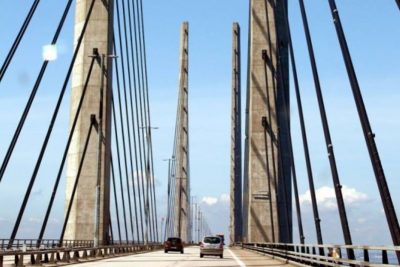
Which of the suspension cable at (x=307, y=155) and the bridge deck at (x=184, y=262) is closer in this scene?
the suspension cable at (x=307, y=155)

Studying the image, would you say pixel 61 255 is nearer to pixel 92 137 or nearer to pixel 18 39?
pixel 92 137

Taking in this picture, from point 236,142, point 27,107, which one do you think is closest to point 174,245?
point 27,107

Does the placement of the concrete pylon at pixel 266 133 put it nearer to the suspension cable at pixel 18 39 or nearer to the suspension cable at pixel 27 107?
the suspension cable at pixel 27 107

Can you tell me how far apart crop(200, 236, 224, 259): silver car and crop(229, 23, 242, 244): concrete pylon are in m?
59.6

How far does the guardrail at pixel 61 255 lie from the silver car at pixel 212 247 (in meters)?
5.34

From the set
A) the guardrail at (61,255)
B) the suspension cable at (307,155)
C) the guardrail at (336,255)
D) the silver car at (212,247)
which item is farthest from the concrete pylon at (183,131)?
the suspension cable at (307,155)

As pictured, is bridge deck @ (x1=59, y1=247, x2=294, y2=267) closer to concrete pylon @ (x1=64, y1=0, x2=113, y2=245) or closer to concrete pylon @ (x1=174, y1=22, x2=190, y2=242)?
concrete pylon @ (x1=64, y1=0, x2=113, y2=245)

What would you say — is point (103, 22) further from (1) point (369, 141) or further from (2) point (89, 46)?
(1) point (369, 141)

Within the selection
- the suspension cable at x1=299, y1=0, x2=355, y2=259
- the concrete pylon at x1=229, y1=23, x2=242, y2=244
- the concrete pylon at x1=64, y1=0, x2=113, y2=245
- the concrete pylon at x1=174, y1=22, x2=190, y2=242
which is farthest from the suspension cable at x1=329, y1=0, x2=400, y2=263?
the concrete pylon at x1=174, y1=22, x2=190, y2=242

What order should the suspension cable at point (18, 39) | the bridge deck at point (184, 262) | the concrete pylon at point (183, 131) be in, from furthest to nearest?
the concrete pylon at point (183, 131) < the bridge deck at point (184, 262) < the suspension cable at point (18, 39)

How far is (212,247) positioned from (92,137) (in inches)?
419

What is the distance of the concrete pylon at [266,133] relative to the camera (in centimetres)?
4956

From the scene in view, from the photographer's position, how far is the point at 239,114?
11112 centimetres

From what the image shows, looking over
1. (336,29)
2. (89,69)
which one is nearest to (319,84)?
(336,29)
